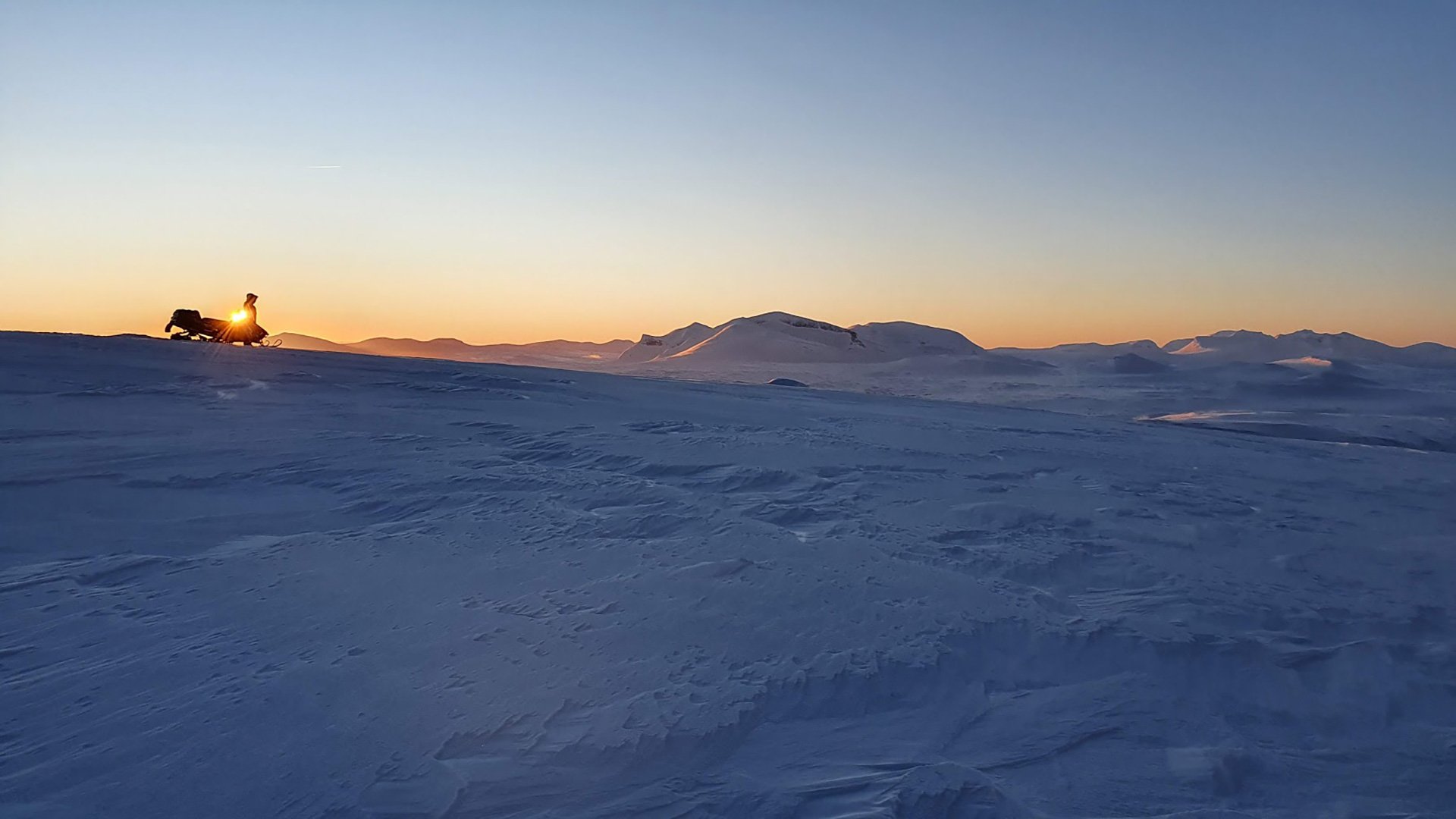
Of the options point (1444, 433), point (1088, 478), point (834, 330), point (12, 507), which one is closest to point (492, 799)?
point (12, 507)

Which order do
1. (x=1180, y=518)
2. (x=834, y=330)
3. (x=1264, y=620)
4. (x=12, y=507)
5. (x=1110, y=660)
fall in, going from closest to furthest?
(x=1110, y=660), (x=1264, y=620), (x=12, y=507), (x=1180, y=518), (x=834, y=330)

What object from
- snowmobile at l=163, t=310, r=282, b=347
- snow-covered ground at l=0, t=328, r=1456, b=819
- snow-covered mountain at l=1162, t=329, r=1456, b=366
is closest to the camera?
snow-covered ground at l=0, t=328, r=1456, b=819

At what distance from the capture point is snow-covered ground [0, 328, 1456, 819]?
1.74m

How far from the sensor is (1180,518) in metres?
4.18

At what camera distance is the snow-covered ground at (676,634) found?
1738mm

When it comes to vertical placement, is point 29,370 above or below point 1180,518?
above

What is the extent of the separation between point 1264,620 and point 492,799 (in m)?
2.53

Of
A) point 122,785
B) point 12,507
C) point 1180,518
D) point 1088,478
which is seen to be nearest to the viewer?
point 122,785

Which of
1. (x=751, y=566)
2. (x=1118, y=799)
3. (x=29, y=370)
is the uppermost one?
(x=29, y=370)

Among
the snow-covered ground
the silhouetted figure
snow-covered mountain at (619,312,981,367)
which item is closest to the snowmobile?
the silhouetted figure

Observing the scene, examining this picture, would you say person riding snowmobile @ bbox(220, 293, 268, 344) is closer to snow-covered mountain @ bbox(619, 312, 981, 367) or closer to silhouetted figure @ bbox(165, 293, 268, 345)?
silhouetted figure @ bbox(165, 293, 268, 345)

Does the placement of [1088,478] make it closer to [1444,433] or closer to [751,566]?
[751,566]

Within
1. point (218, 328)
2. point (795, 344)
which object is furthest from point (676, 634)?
point (795, 344)

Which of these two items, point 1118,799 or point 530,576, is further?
point 530,576
